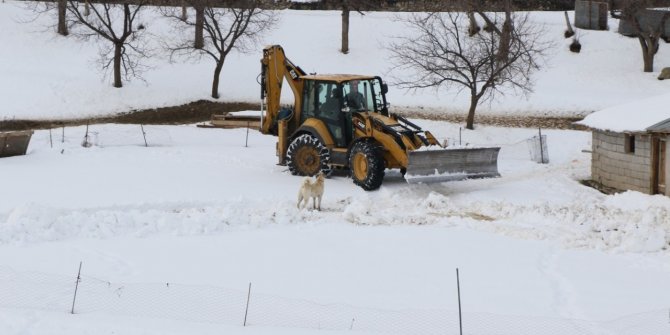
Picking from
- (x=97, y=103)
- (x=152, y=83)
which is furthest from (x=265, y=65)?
(x=152, y=83)

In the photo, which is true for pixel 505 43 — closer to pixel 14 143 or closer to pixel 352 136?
pixel 352 136

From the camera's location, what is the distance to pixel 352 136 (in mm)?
20812

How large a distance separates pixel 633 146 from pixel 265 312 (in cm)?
1265

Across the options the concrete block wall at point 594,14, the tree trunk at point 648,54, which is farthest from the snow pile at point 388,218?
the concrete block wall at point 594,14

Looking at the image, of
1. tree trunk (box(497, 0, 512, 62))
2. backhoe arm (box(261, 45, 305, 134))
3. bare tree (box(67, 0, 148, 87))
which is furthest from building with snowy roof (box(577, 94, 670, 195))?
bare tree (box(67, 0, 148, 87))

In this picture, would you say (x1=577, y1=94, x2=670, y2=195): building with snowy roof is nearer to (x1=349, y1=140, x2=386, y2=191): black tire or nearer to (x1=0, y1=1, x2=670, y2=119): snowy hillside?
(x1=349, y1=140, x2=386, y2=191): black tire

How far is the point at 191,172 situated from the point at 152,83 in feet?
57.4

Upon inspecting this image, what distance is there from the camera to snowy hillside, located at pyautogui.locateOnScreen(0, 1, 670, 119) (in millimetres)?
34912

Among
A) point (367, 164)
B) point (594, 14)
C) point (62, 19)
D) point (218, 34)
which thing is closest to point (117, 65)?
point (218, 34)

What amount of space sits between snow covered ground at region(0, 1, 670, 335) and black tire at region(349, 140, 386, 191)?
0.99 feet

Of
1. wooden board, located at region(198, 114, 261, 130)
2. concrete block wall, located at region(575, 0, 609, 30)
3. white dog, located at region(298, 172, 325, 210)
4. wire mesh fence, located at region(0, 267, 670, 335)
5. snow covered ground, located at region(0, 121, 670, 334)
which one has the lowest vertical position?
wire mesh fence, located at region(0, 267, 670, 335)

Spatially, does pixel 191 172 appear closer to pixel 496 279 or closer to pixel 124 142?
pixel 124 142

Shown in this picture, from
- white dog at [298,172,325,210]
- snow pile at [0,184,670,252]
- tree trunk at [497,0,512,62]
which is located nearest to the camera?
snow pile at [0,184,670,252]

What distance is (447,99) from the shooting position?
36719mm
